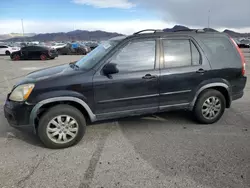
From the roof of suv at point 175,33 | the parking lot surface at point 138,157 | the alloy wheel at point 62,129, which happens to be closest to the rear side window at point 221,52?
the roof of suv at point 175,33

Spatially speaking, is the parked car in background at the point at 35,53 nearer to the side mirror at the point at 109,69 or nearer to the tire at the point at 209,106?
the side mirror at the point at 109,69

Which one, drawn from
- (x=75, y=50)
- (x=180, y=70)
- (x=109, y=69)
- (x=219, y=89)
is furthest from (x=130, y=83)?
(x=75, y=50)

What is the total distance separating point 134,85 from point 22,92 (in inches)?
68.2

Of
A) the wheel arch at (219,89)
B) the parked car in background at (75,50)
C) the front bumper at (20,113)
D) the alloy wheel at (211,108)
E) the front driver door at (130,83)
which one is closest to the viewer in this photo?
the front bumper at (20,113)

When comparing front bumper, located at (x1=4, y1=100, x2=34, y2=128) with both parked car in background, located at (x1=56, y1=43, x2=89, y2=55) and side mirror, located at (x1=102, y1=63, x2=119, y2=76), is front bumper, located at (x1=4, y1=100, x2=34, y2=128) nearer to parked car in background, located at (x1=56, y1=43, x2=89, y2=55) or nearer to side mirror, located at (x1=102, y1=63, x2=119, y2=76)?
side mirror, located at (x1=102, y1=63, x2=119, y2=76)

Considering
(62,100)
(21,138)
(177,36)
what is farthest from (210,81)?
(21,138)

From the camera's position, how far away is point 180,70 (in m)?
4.03

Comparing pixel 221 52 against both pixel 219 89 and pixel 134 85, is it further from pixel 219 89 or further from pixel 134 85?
pixel 134 85

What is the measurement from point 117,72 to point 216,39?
2.07 m

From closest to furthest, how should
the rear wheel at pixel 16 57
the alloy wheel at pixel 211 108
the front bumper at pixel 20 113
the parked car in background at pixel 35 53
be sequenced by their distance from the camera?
the front bumper at pixel 20 113
the alloy wheel at pixel 211 108
the parked car in background at pixel 35 53
the rear wheel at pixel 16 57

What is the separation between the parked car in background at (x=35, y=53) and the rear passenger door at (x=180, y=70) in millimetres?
18276

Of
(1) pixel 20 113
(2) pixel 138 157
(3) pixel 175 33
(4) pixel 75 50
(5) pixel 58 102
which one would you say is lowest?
(2) pixel 138 157

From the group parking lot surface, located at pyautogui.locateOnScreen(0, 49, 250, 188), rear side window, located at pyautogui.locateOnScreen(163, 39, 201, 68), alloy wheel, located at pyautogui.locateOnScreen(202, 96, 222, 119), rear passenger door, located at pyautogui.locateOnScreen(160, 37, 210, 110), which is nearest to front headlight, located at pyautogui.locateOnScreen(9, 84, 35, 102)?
parking lot surface, located at pyautogui.locateOnScreen(0, 49, 250, 188)

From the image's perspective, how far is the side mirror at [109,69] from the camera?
3.60 metres
